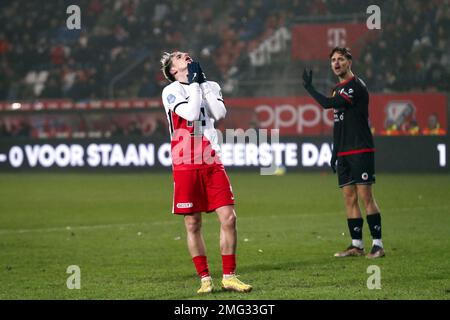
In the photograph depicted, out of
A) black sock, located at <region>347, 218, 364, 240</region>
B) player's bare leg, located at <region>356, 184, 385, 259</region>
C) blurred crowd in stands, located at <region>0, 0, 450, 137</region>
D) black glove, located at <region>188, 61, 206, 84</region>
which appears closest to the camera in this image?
black glove, located at <region>188, 61, 206, 84</region>

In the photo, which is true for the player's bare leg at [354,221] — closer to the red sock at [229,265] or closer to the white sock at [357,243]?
the white sock at [357,243]

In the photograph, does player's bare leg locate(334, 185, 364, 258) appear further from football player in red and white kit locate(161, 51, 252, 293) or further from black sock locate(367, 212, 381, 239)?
football player in red and white kit locate(161, 51, 252, 293)

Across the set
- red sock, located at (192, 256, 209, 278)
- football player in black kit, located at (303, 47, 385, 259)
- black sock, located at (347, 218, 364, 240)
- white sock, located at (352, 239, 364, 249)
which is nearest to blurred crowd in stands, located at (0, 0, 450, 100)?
football player in black kit, located at (303, 47, 385, 259)

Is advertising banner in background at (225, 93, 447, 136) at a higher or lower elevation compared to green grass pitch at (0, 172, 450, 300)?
higher

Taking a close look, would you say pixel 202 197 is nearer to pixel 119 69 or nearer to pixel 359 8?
pixel 359 8

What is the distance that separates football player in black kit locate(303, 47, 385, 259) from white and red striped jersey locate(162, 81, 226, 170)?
2.47 metres

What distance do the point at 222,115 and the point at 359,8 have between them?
21.1 meters

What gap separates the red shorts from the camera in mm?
8578

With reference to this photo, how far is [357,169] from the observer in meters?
11.1

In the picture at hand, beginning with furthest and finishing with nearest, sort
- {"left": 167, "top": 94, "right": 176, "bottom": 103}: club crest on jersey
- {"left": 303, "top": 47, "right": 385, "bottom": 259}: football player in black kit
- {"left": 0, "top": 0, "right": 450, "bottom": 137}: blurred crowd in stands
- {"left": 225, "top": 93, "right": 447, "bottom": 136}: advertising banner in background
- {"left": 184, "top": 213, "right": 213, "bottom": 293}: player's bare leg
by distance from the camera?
1. {"left": 0, "top": 0, "right": 450, "bottom": 137}: blurred crowd in stands
2. {"left": 225, "top": 93, "right": 447, "bottom": 136}: advertising banner in background
3. {"left": 303, "top": 47, "right": 385, "bottom": 259}: football player in black kit
4. {"left": 184, "top": 213, "right": 213, "bottom": 293}: player's bare leg
5. {"left": 167, "top": 94, "right": 176, "bottom": 103}: club crest on jersey

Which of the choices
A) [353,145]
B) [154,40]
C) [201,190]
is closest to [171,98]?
[201,190]

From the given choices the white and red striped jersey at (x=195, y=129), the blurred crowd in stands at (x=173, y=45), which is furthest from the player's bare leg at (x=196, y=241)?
the blurred crowd in stands at (x=173, y=45)

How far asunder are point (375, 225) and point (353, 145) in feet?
3.11

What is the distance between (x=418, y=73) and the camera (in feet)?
91.0
